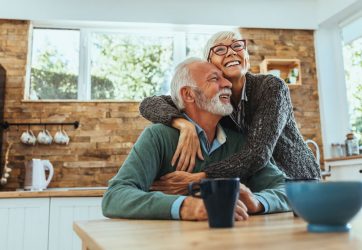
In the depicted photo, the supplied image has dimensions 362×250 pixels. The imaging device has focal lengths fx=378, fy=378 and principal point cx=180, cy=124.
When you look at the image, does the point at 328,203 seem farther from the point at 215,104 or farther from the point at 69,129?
the point at 69,129

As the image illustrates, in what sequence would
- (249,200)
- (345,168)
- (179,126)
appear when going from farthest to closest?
(345,168) → (179,126) → (249,200)

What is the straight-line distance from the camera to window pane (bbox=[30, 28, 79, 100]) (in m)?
3.63

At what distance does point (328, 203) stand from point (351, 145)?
3.32m

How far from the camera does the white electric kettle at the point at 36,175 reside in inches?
121

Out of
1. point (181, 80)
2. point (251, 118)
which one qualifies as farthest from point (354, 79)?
point (181, 80)

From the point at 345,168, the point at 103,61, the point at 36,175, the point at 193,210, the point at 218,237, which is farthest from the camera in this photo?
the point at 103,61

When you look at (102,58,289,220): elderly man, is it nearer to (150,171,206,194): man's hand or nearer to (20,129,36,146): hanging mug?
(150,171,206,194): man's hand

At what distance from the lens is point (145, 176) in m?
1.21

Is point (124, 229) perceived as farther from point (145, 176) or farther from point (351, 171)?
point (351, 171)

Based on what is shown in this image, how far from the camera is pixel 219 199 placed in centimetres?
75

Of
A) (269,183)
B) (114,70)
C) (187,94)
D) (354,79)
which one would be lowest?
(269,183)

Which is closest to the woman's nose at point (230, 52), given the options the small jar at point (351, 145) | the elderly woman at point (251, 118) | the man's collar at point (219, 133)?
the elderly woman at point (251, 118)

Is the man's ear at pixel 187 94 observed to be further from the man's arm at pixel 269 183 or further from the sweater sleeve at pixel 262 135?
the man's arm at pixel 269 183

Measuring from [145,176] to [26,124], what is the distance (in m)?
2.55
